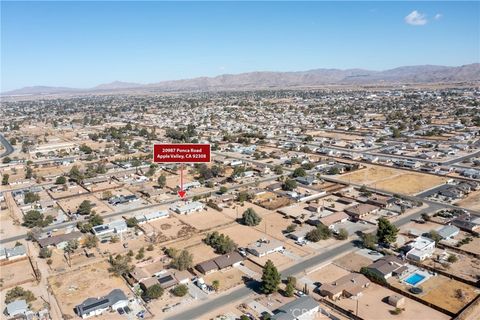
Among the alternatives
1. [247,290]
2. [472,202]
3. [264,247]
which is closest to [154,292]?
[247,290]

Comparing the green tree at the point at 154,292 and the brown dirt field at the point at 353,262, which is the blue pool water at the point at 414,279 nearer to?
the brown dirt field at the point at 353,262

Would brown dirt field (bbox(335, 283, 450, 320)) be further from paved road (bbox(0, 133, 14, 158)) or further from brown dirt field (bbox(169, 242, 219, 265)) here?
paved road (bbox(0, 133, 14, 158))

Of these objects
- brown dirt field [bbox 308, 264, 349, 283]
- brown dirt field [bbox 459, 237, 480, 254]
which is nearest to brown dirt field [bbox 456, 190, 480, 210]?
brown dirt field [bbox 459, 237, 480, 254]

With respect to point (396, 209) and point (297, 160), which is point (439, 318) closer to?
point (396, 209)

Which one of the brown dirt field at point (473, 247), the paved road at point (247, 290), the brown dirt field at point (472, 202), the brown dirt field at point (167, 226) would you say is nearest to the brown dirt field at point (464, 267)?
the brown dirt field at point (473, 247)

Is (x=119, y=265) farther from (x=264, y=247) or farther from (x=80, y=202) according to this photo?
(x=80, y=202)

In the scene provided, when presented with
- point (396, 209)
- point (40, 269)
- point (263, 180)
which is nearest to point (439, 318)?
point (396, 209)

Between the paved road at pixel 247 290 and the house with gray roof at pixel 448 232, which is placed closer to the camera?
the paved road at pixel 247 290
